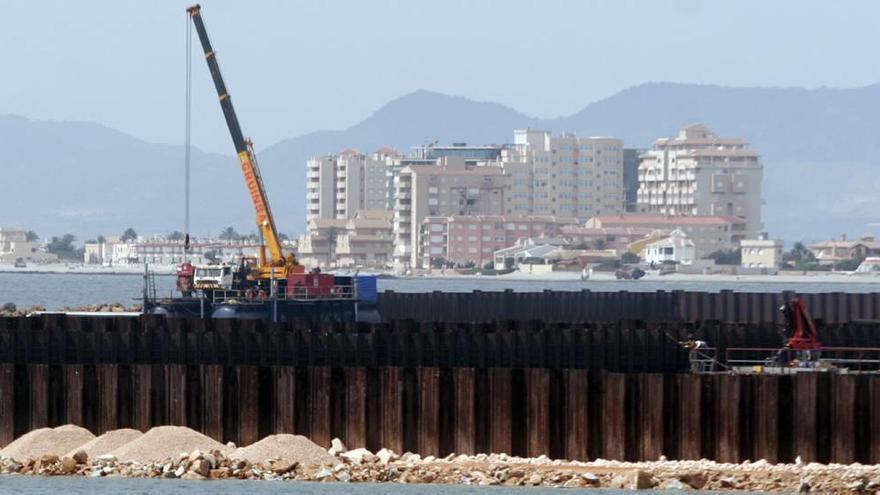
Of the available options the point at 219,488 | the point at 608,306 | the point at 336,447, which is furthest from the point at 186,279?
the point at 219,488

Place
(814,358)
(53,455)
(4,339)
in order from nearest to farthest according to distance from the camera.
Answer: (53,455) < (814,358) < (4,339)

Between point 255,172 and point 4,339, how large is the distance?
3318 centimetres

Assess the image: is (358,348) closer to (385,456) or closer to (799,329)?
(799,329)

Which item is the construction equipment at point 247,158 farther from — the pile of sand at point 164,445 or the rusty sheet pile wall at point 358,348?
the pile of sand at point 164,445

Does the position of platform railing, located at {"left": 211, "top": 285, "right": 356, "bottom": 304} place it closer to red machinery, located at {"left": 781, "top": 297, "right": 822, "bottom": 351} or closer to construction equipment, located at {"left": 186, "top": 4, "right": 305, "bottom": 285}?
construction equipment, located at {"left": 186, "top": 4, "right": 305, "bottom": 285}

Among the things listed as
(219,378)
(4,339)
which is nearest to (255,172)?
(4,339)

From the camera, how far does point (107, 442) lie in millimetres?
36750

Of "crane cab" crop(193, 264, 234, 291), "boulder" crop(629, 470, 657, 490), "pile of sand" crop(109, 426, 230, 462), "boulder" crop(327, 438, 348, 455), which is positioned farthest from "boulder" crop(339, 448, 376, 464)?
"crane cab" crop(193, 264, 234, 291)

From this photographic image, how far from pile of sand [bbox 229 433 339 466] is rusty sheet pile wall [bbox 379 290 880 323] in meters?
49.4

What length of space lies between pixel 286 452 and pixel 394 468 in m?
1.87

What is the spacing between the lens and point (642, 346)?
5009cm

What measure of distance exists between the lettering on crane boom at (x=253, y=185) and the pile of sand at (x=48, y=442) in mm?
44010

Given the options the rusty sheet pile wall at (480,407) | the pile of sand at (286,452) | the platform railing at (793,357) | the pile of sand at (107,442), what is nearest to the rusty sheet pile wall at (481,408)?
the rusty sheet pile wall at (480,407)

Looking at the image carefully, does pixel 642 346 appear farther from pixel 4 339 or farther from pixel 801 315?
pixel 4 339
